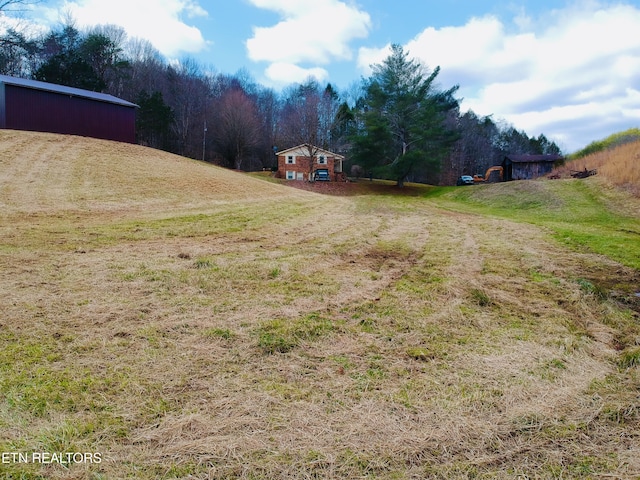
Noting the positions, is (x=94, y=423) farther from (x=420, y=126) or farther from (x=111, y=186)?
(x=420, y=126)

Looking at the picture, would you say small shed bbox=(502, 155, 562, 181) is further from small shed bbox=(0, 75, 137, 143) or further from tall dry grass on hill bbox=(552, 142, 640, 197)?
small shed bbox=(0, 75, 137, 143)

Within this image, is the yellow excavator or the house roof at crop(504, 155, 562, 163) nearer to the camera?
the house roof at crop(504, 155, 562, 163)

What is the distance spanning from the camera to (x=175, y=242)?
643cm

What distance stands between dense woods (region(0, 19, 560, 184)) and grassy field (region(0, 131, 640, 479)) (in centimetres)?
2532

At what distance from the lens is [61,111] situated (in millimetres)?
23562

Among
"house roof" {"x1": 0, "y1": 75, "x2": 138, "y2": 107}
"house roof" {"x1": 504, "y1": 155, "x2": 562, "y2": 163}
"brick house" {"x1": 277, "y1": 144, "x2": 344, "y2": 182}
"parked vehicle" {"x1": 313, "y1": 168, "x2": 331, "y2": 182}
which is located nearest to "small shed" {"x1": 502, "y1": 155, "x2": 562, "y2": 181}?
"house roof" {"x1": 504, "y1": 155, "x2": 562, "y2": 163}

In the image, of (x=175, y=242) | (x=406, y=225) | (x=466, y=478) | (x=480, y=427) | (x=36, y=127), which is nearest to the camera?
(x=466, y=478)

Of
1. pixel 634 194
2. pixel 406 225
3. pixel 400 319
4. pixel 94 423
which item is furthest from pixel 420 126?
pixel 94 423

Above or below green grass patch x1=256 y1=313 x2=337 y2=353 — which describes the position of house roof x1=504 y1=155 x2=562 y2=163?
above

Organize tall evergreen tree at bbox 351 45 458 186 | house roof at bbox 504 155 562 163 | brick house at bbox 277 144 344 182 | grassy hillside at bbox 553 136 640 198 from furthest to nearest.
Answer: brick house at bbox 277 144 344 182, house roof at bbox 504 155 562 163, tall evergreen tree at bbox 351 45 458 186, grassy hillside at bbox 553 136 640 198

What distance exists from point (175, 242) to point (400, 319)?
447 centimetres

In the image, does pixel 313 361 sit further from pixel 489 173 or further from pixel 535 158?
pixel 489 173

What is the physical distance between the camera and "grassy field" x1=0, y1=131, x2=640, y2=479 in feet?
5.82

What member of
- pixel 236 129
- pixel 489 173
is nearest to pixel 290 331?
pixel 489 173
